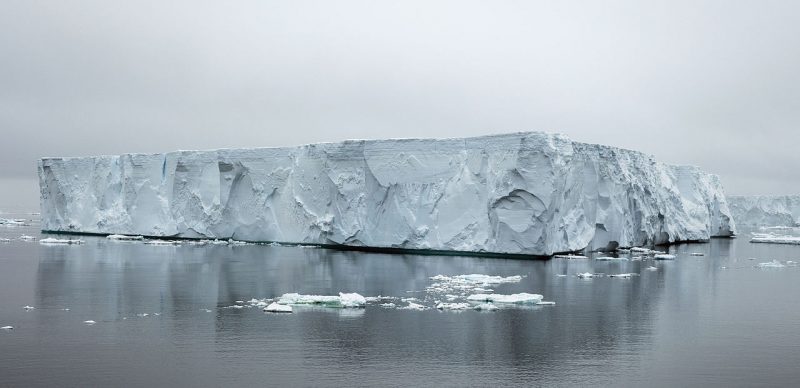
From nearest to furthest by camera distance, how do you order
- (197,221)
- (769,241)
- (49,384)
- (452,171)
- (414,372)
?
(49,384), (414,372), (452,171), (197,221), (769,241)

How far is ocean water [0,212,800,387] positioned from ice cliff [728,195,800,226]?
4492 centimetres

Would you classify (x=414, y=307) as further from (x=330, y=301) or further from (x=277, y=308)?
(x=277, y=308)

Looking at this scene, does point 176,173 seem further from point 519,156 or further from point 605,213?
point 605,213

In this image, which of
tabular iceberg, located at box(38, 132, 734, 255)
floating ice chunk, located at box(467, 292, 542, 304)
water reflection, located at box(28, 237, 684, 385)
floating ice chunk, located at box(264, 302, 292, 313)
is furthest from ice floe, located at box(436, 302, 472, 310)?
tabular iceberg, located at box(38, 132, 734, 255)

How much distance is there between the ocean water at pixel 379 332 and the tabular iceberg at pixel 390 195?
14.7ft

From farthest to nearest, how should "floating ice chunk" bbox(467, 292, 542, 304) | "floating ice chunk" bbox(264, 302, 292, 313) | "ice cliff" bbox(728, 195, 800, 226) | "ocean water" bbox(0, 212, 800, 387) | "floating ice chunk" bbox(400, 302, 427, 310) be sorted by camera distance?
1. "ice cliff" bbox(728, 195, 800, 226)
2. "floating ice chunk" bbox(467, 292, 542, 304)
3. "floating ice chunk" bbox(400, 302, 427, 310)
4. "floating ice chunk" bbox(264, 302, 292, 313)
5. "ocean water" bbox(0, 212, 800, 387)

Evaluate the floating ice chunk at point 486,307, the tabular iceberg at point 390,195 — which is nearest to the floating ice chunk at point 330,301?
the floating ice chunk at point 486,307

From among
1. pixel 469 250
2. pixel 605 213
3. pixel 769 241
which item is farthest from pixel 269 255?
pixel 769 241

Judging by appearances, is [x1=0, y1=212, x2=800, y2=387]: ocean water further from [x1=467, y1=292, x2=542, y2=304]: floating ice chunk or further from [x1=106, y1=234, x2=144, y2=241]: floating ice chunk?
[x1=106, y1=234, x2=144, y2=241]: floating ice chunk

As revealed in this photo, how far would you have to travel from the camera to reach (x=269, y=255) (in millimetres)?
19594

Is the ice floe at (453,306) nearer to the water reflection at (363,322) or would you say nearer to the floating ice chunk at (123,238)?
the water reflection at (363,322)

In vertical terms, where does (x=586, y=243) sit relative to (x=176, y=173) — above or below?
below

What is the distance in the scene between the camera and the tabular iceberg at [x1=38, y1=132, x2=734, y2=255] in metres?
19.3

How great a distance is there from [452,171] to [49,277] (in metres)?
10.9
